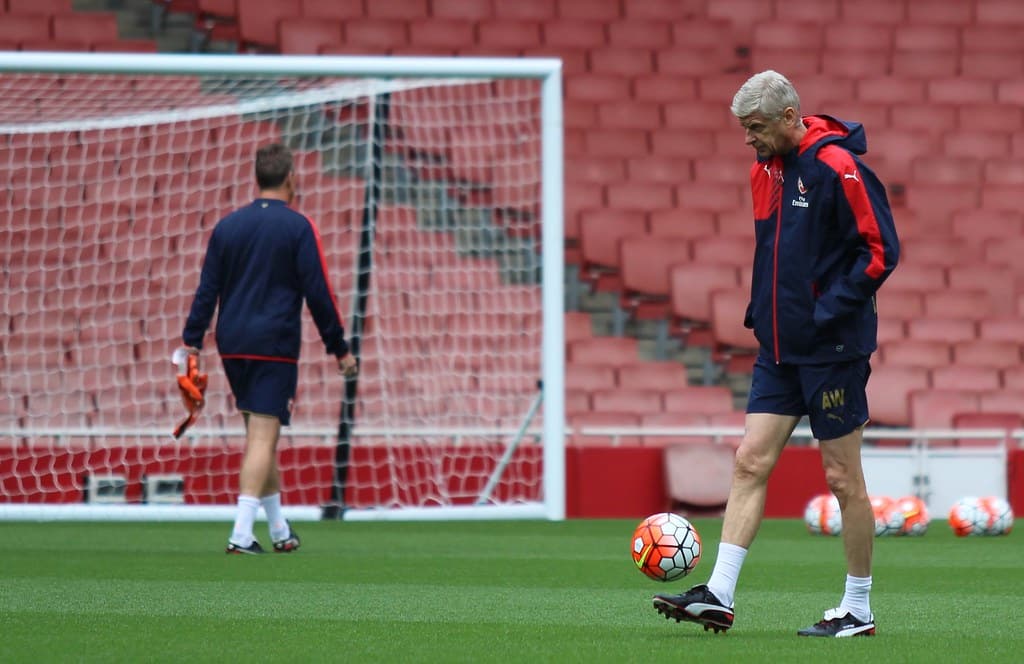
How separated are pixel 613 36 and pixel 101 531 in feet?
28.7

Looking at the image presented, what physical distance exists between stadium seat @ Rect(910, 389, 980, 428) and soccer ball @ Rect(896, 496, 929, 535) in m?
3.38

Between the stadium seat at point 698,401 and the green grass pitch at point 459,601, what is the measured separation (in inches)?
149

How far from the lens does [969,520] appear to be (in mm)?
8992

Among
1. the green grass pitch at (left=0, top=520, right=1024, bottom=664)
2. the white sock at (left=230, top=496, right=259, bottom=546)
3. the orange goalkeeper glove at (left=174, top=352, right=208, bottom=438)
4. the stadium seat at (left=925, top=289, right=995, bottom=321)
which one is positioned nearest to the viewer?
the green grass pitch at (left=0, top=520, right=1024, bottom=664)

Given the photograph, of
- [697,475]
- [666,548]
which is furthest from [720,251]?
[666,548]

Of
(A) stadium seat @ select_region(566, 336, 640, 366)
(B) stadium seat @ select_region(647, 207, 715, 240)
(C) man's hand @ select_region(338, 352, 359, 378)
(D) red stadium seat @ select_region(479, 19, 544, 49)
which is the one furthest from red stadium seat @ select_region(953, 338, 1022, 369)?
(C) man's hand @ select_region(338, 352, 359, 378)

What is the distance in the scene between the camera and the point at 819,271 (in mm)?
4605

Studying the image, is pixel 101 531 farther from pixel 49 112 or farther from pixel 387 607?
pixel 387 607

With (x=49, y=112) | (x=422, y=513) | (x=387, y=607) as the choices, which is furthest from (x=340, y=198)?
(x=387, y=607)

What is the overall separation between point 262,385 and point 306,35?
327 inches

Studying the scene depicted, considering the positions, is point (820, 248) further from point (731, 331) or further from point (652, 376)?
point (731, 331)

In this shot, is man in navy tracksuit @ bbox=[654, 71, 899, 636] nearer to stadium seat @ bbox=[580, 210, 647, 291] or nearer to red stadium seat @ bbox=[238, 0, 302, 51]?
stadium seat @ bbox=[580, 210, 647, 291]

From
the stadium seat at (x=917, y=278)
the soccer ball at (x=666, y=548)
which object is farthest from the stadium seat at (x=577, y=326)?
the soccer ball at (x=666, y=548)

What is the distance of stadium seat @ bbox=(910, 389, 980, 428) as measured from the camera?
12484 millimetres
